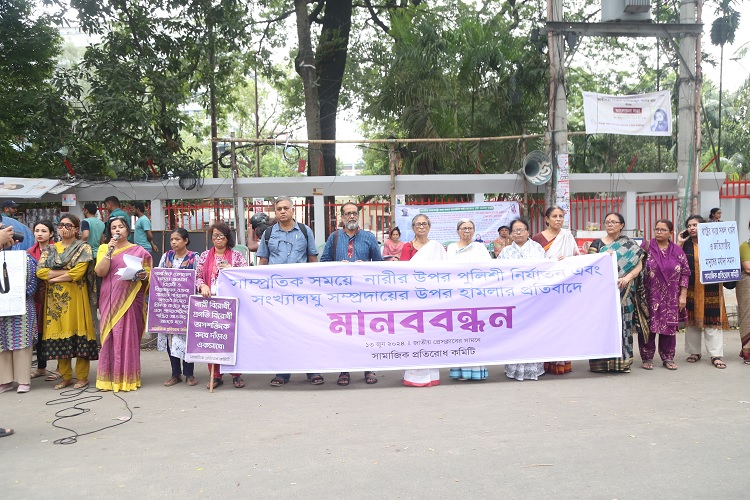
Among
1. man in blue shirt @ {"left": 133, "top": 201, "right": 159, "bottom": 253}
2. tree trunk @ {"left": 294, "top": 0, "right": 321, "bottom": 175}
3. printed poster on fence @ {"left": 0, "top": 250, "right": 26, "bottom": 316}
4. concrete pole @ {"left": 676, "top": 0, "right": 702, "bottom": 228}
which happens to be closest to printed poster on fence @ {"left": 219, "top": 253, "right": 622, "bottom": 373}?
printed poster on fence @ {"left": 0, "top": 250, "right": 26, "bottom": 316}

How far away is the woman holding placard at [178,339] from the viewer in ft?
21.3

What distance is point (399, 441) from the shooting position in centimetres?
461

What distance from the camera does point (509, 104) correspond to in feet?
43.4

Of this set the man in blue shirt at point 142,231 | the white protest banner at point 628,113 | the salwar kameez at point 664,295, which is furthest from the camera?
the white protest banner at point 628,113

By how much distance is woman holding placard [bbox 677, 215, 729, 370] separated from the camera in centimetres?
692

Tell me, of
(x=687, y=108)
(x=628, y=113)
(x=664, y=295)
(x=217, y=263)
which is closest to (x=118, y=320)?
(x=217, y=263)

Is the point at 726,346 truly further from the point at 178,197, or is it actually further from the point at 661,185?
the point at 178,197

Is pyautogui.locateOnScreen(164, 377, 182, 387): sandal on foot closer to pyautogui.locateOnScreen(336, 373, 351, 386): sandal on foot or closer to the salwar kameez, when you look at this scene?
pyautogui.locateOnScreen(336, 373, 351, 386): sandal on foot

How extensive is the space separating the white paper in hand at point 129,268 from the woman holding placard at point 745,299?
616 centimetres

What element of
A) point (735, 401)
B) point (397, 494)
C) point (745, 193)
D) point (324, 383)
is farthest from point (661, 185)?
point (397, 494)

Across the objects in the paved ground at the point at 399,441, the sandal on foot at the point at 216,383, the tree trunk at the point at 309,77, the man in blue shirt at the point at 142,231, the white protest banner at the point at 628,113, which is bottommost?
the paved ground at the point at 399,441

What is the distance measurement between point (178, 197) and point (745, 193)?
10260mm

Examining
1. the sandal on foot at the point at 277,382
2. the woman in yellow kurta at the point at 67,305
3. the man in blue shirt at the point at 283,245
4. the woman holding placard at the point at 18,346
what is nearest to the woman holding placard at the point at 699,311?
the man in blue shirt at the point at 283,245

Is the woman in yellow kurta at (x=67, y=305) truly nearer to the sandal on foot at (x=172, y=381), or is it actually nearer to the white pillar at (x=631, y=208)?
the sandal on foot at (x=172, y=381)
